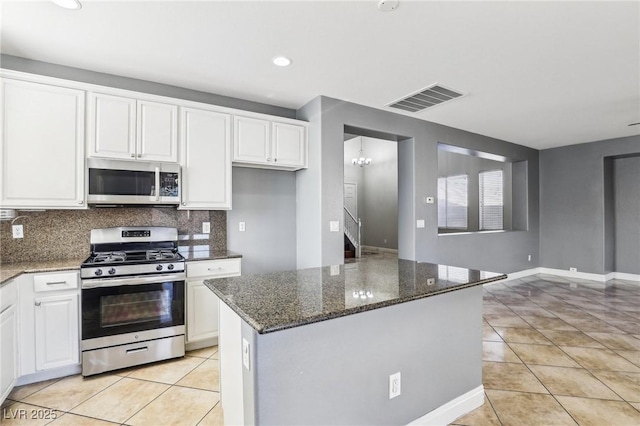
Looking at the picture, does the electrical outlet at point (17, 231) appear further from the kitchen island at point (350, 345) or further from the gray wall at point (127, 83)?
the kitchen island at point (350, 345)

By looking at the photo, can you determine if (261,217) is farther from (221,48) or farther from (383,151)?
(383,151)

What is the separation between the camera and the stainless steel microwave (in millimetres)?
2770

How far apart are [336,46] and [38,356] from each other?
3.38 metres

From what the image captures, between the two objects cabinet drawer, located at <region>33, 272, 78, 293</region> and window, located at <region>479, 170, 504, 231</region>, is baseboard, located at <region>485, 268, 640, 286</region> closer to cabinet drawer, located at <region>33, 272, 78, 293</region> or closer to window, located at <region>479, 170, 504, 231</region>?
window, located at <region>479, 170, 504, 231</region>

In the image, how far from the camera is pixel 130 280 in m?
2.66

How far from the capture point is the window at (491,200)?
7.64m

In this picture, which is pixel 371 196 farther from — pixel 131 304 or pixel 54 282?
pixel 54 282

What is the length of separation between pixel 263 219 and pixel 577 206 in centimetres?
626

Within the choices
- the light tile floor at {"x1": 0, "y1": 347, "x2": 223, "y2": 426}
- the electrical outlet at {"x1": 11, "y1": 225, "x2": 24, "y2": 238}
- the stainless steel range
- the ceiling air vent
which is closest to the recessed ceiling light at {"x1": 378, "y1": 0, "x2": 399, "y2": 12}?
the ceiling air vent

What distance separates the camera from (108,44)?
2525 millimetres

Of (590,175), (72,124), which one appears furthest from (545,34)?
(590,175)

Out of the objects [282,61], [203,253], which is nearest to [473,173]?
[282,61]

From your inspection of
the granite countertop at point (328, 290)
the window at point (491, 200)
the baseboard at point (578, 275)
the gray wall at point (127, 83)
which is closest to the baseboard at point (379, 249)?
the window at point (491, 200)

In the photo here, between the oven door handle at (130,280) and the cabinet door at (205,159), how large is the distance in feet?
2.34
